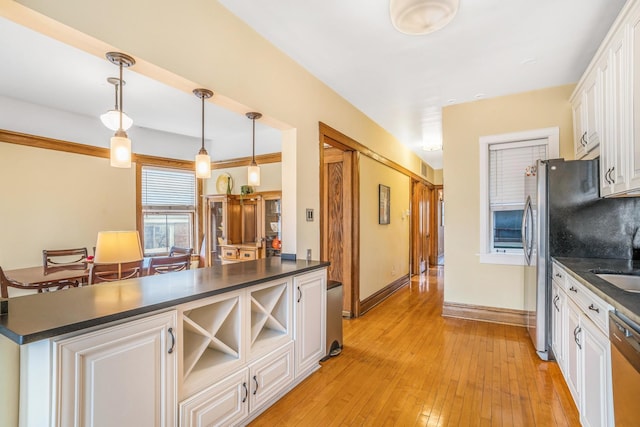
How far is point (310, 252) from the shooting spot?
3076 millimetres

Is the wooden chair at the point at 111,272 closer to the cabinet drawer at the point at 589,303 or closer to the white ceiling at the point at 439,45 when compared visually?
the white ceiling at the point at 439,45

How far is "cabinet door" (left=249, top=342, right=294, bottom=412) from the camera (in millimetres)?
1988

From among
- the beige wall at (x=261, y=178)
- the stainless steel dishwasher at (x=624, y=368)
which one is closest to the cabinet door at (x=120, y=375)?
the stainless steel dishwasher at (x=624, y=368)

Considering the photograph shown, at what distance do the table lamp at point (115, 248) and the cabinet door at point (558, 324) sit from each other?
131 inches

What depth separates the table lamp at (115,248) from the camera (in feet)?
7.36

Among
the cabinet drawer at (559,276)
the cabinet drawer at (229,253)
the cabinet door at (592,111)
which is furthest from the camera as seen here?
the cabinet drawer at (229,253)

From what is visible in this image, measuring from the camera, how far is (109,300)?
1.46m

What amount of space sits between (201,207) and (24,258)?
2.60 meters

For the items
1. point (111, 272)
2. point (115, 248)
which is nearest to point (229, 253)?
point (111, 272)

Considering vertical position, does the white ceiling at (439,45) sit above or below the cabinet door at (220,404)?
above

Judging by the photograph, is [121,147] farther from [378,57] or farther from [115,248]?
[378,57]

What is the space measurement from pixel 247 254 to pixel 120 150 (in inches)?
130

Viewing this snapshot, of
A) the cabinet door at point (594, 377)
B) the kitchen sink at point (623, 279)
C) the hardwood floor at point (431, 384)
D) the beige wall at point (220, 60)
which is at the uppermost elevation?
the beige wall at point (220, 60)

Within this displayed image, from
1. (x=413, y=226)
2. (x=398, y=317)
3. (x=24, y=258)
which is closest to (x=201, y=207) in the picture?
(x=24, y=258)
